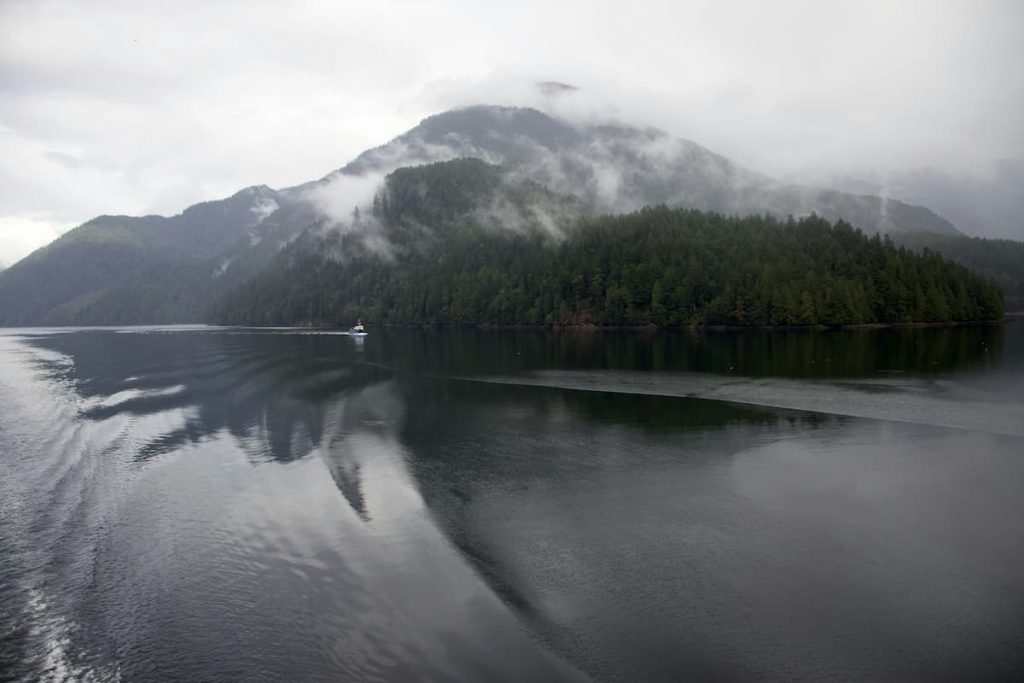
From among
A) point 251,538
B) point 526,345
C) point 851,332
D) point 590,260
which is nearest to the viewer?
point 251,538

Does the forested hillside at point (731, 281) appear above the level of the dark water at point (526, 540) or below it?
above

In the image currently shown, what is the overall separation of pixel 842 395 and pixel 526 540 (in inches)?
1530

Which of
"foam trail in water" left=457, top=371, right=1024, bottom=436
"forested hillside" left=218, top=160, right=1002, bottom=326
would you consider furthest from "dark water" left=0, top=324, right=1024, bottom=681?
"forested hillside" left=218, top=160, right=1002, bottom=326

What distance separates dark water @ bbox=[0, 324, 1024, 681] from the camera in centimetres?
1513

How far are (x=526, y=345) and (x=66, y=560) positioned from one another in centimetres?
9673

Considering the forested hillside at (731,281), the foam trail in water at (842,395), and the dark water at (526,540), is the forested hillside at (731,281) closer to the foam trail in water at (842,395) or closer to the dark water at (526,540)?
the foam trail in water at (842,395)

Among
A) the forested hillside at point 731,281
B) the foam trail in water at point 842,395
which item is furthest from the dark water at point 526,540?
the forested hillside at point 731,281

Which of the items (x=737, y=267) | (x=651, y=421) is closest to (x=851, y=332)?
(x=737, y=267)

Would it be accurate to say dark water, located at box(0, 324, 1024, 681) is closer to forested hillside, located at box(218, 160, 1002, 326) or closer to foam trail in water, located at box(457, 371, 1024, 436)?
foam trail in water, located at box(457, 371, 1024, 436)

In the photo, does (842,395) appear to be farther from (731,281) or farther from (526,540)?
(731,281)

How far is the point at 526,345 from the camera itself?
11650 centimetres

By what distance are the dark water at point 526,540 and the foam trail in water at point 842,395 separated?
1.75 ft

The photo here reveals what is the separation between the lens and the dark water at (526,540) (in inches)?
596

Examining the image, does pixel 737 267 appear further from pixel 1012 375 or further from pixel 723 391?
pixel 723 391
